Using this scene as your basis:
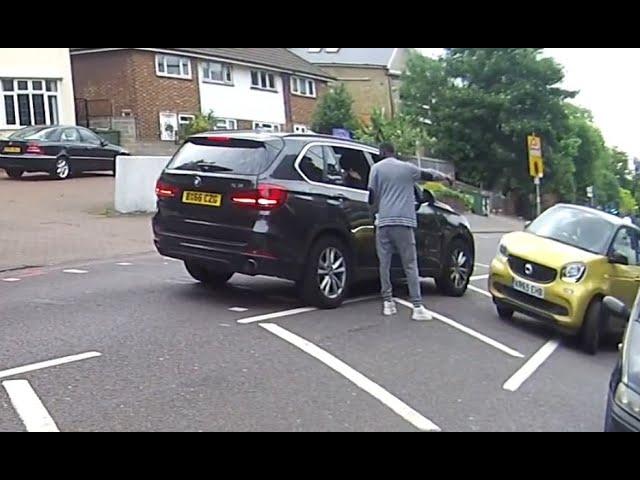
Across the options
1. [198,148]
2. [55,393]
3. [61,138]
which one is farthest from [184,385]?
[61,138]

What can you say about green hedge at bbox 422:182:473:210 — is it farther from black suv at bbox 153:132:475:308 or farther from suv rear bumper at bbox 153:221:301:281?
suv rear bumper at bbox 153:221:301:281

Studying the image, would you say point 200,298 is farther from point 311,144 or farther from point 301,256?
point 311,144

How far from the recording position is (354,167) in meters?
8.86

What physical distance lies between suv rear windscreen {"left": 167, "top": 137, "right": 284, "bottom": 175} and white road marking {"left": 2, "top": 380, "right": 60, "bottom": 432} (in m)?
3.17

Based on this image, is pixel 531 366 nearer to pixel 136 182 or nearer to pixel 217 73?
pixel 136 182

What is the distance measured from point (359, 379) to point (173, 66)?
95.9ft

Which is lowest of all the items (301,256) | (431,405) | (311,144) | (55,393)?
(431,405)

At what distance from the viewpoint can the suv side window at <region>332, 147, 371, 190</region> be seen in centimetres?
869

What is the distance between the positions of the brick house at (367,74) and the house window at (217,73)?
1617 cm

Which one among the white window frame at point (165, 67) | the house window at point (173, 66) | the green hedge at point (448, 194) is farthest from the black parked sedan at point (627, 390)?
the house window at point (173, 66)

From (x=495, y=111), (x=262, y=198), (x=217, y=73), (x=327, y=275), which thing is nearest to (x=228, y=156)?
(x=262, y=198)

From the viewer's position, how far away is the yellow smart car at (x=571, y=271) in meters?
8.72
